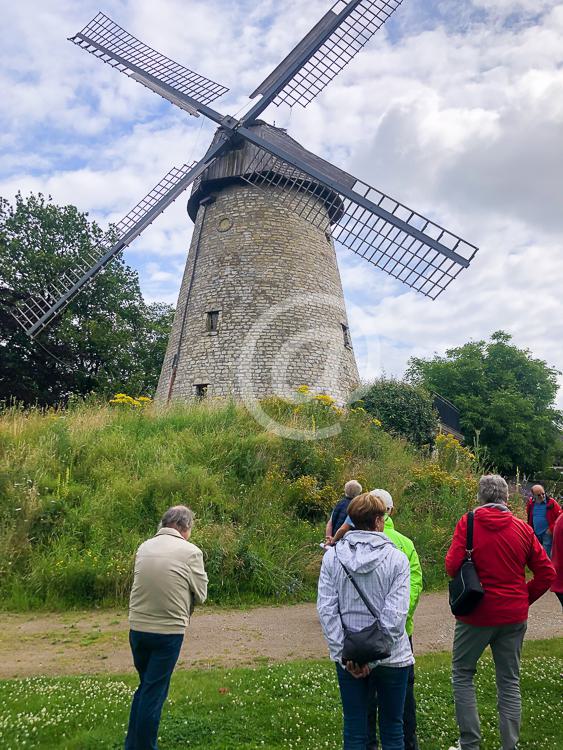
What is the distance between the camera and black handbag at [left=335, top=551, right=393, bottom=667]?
2.74 metres

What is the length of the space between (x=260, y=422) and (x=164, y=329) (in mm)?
15680

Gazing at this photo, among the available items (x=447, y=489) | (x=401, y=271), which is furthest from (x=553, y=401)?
(x=447, y=489)

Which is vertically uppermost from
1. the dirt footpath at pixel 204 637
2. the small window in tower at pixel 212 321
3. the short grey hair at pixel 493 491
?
the small window in tower at pixel 212 321

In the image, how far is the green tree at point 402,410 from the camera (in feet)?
50.2

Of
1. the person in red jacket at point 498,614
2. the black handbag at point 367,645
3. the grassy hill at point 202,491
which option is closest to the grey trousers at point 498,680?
the person in red jacket at point 498,614

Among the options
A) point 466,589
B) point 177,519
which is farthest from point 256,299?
point 466,589

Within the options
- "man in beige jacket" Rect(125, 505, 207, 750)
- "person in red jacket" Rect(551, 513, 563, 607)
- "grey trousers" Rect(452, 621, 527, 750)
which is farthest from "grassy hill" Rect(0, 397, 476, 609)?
"grey trousers" Rect(452, 621, 527, 750)

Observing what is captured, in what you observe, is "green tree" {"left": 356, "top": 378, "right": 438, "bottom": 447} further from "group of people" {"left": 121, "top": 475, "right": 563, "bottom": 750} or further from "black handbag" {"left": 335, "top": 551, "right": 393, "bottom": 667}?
"black handbag" {"left": 335, "top": 551, "right": 393, "bottom": 667}

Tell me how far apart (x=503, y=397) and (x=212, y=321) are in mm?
19246

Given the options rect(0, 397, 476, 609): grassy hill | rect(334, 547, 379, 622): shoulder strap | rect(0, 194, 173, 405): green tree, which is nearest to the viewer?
rect(334, 547, 379, 622): shoulder strap

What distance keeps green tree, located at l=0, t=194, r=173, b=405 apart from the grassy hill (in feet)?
33.2

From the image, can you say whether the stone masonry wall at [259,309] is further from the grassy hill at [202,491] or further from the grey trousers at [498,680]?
the grey trousers at [498,680]

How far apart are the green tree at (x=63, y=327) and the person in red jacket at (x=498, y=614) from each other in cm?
1985

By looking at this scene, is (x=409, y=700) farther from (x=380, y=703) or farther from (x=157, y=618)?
(x=157, y=618)
